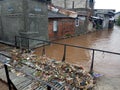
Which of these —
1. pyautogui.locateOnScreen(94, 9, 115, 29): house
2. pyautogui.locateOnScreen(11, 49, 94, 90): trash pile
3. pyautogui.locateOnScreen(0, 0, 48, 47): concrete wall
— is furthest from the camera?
pyautogui.locateOnScreen(94, 9, 115, 29): house

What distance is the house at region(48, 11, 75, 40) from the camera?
13851mm

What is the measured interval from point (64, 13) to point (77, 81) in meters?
13.5

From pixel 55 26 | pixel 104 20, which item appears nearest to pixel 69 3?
pixel 104 20

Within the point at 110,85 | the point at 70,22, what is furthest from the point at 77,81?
the point at 70,22

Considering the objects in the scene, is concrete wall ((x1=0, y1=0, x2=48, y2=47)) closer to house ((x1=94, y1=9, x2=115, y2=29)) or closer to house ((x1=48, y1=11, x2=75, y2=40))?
house ((x1=48, y1=11, x2=75, y2=40))

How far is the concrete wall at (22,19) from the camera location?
368 inches

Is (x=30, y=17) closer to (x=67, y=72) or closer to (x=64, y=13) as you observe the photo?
(x=67, y=72)

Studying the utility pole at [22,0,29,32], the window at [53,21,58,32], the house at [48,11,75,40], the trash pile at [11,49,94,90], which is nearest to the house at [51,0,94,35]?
the house at [48,11,75,40]

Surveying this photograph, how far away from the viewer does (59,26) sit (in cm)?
1508

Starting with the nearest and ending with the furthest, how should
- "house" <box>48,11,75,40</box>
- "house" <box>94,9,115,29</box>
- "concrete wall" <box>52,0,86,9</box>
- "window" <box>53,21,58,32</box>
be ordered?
"house" <box>48,11,75,40</box> → "window" <box>53,21,58,32</box> → "concrete wall" <box>52,0,86,9</box> → "house" <box>94,9,115,29</box>

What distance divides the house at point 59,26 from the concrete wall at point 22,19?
9.19 ft

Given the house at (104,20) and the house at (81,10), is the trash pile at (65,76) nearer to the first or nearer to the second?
the house at (81,10)

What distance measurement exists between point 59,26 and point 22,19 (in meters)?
6.23

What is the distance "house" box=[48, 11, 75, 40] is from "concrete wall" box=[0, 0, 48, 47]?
280 centimetres
